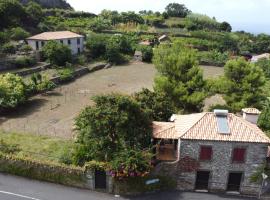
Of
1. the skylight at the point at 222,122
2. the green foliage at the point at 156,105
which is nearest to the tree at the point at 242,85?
the green foliage at the point at 156,105

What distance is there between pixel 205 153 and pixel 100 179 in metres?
8.06

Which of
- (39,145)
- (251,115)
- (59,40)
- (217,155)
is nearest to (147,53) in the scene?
(59,40)

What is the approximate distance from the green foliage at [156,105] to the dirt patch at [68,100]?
8.77 metres

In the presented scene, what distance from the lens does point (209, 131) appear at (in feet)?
88.2

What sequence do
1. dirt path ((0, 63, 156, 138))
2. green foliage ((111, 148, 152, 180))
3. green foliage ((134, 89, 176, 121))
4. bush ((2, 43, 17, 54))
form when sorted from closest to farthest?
green foliage ((111, 148, 152, 180)), green foliage ((134, 89, 176, 121)), dirt path ((0, 63, 156, 138)), bush ((2, 43, 17, 54))

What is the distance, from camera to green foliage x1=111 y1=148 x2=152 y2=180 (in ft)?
83.0

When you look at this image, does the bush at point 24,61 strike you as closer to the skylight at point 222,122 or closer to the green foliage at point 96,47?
the green foliage at point 96,47

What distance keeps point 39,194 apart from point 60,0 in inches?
4539

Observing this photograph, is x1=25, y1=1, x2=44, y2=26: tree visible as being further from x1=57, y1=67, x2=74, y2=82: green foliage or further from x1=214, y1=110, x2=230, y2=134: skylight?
x1=214, y1=110, x2=230, y2=134: skylight

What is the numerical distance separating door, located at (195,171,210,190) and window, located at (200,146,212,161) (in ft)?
4.23

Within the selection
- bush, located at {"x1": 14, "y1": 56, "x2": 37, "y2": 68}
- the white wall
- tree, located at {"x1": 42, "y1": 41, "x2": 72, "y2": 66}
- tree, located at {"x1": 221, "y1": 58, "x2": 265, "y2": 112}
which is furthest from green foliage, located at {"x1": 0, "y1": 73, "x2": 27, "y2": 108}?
tree, located at {"x1": 221, "y1": 58, "x2": 265, "y2": 112}

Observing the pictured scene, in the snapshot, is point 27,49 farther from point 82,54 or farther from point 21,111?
point 21,111

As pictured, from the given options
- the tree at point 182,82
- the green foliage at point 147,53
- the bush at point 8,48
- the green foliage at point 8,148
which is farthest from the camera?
the green foliage at point 147,53

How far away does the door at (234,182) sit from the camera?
2740 centimetres
